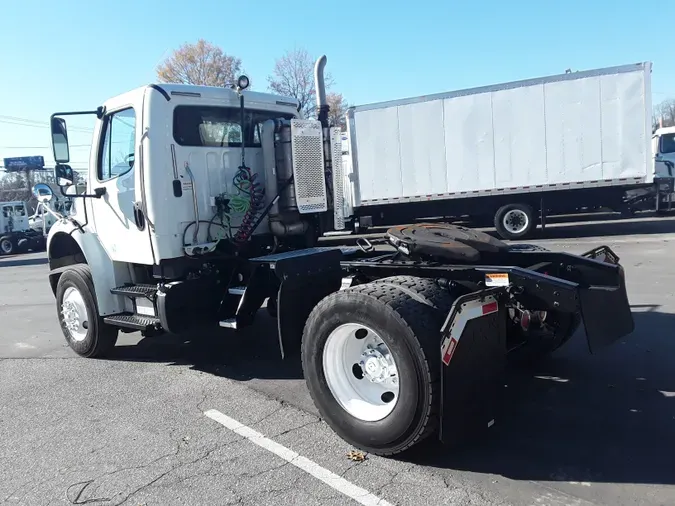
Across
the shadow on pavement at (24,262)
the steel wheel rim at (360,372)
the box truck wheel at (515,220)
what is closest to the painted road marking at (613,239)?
the box truck wheel at (515,220)

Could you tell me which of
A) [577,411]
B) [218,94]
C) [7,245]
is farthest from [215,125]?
[7,245]

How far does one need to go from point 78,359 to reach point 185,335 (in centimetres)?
128

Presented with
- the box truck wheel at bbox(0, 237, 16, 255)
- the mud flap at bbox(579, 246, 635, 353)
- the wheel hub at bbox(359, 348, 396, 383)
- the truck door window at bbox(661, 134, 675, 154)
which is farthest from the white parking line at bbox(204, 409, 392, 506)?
the box truck wheel at bbox(0, 237, 16, 255)

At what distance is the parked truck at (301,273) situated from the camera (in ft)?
11.8

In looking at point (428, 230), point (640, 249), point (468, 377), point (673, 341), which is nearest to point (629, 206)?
point (640, 249)

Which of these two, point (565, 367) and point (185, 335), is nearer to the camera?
point (565, 367)

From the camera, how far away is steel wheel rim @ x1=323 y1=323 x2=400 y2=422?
3.93 m

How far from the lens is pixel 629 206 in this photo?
585 inches

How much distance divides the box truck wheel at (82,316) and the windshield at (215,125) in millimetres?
1936

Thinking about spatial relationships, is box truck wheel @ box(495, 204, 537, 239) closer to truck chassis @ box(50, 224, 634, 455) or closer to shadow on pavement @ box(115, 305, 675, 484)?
shadow on pavement @ box(115, 305, 675, 484)

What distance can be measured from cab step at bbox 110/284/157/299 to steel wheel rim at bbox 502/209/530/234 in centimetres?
1164

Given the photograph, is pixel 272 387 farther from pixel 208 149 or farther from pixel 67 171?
pixel 67 171

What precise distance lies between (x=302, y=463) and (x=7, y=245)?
30594 mm

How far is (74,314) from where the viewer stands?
6.46 meters
